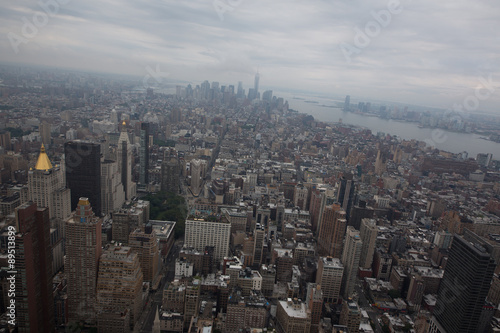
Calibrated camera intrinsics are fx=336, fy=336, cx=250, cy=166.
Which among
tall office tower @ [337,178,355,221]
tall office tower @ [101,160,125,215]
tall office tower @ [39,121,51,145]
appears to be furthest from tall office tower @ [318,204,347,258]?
tall office tower @ [39,121,51,145]

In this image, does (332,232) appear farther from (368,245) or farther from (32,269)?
(32,269)

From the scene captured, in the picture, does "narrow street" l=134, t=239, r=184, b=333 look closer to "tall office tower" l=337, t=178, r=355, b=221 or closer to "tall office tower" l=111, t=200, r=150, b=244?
"tall office tower" l=111, t=200, r=150, b=244

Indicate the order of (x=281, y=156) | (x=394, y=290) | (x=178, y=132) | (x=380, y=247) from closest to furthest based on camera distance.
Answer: (x=394, y=290) → (x=380, y=247) → (x=281, y=156) → (x=178, y=132)

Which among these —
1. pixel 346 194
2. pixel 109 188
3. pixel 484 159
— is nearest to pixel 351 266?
pixel 346 194

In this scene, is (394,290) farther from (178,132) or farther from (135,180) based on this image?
(178,132)

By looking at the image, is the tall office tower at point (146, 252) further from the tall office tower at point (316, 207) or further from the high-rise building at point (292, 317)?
the tall office tower at point (316, 207)

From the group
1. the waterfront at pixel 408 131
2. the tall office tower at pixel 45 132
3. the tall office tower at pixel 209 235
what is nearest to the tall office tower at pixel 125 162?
the tall office tower at pixel 209 235

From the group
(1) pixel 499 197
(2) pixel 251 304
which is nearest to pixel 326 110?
(1) pixel 499 197
